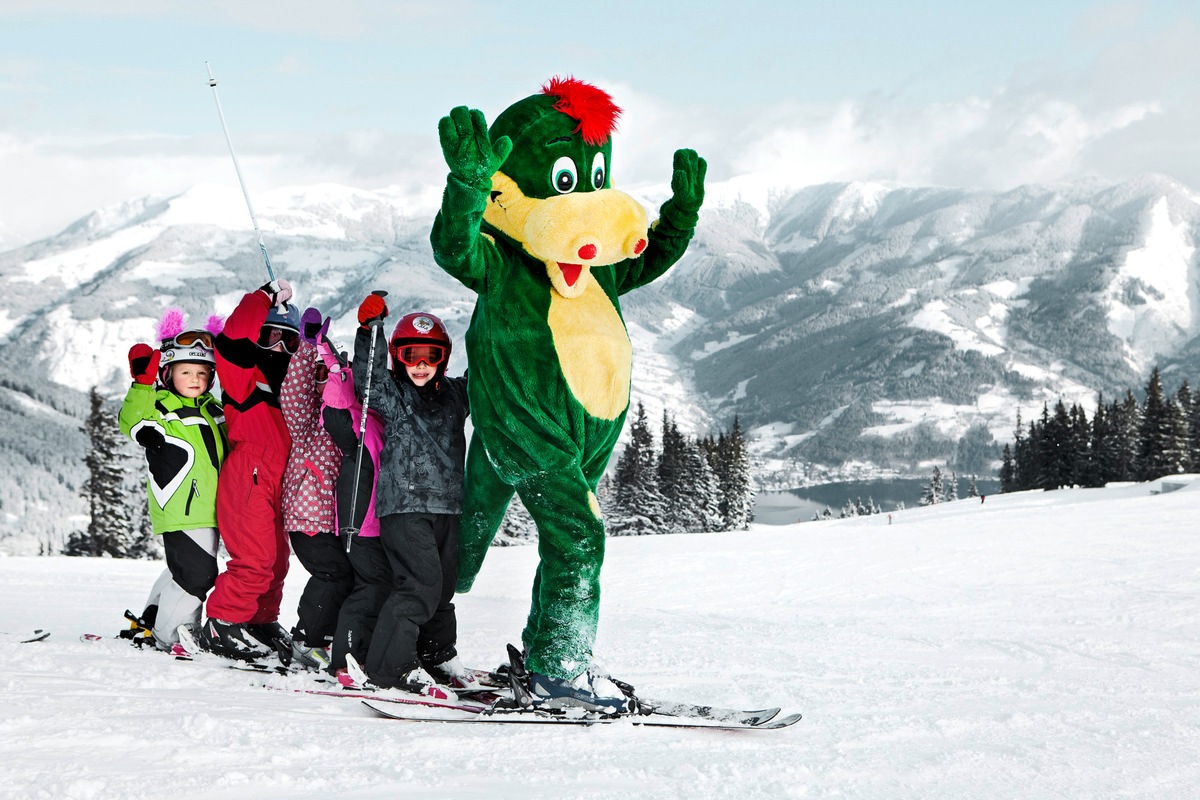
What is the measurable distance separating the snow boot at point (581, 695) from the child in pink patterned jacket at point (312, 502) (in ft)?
4.22

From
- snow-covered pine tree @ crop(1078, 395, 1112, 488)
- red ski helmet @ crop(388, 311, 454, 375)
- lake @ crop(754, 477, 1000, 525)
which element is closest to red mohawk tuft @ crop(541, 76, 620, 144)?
red ski helmet @ crop(388, 311, 454, 375)

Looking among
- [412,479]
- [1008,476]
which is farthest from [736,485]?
[412,479]

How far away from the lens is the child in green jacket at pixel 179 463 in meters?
4.93

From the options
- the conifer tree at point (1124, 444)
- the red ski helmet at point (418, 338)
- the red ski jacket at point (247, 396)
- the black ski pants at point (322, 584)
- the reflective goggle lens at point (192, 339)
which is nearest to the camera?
the red ski helmet at point (418, 338)

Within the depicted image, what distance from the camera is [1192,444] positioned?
142 ft

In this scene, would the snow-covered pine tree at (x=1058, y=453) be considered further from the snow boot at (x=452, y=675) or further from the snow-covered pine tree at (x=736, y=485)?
the snow boot at (x=452, y=675)

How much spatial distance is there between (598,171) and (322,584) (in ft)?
8.02

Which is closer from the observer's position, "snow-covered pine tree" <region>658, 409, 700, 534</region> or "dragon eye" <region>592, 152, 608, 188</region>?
"dragon eye" <region>592, 152, 608, 188</region>

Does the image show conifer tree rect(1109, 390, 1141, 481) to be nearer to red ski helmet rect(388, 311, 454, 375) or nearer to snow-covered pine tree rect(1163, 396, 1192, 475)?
snow-covered pine tree rect(1163, 396, 1192, 475)

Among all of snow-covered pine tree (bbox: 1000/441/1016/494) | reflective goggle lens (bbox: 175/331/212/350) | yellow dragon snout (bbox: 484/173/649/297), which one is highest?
snow-covered pine tree (bbox: 1000/441/1016/494)

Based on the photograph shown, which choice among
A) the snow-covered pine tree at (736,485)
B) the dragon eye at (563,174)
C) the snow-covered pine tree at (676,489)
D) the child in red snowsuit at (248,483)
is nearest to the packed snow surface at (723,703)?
the child in red snowsuit at (248,483)

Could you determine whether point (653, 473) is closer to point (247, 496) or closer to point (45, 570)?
point (45, 570)

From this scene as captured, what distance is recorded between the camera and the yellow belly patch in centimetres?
390

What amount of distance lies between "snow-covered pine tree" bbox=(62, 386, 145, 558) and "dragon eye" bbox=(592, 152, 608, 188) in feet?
89.3
